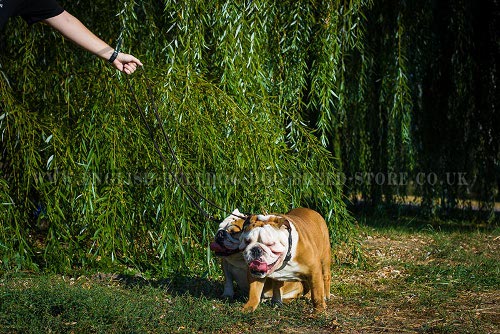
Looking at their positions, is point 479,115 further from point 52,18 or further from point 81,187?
point 52,18

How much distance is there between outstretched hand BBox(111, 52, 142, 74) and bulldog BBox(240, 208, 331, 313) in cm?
124

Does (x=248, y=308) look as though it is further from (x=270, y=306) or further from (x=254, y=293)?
(x=270, y=306)

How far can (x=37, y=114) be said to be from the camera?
18.5 feet

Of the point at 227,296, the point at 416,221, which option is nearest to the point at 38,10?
the point at 227,296

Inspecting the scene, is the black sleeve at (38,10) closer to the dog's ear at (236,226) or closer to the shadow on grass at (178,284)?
the dog's ear at (236,226)

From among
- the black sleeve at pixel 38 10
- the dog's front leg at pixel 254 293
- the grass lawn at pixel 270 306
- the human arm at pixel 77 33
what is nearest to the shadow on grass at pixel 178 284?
the grass lawn at pixel 270 306

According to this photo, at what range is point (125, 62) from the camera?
434 centimetres

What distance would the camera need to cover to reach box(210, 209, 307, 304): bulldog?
4.67 m

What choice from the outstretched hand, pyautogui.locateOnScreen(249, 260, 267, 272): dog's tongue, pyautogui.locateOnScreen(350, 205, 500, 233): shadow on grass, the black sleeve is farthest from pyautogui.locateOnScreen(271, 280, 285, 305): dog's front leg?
pyautogui.locateOnScreen(350, 205, 500, 233): shadow on grass

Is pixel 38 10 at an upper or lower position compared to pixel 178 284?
upper

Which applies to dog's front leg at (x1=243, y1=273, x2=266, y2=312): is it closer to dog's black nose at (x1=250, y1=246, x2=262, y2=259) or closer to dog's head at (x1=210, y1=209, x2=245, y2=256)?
dog's head at (x1=210, y1=209, x2=245, y2=256)

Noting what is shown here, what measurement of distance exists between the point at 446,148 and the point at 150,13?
4342 millimetres

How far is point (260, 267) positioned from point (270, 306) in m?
0.63

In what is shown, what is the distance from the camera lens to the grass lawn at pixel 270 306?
13.6 feet
